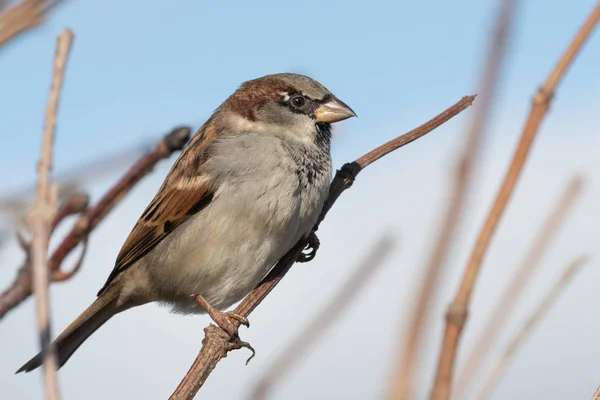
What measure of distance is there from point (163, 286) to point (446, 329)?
9.06 ft

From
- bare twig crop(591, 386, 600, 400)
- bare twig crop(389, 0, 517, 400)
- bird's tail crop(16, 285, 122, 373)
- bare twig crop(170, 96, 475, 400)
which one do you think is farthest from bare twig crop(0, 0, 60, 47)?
bird's tail crop(16, 285, 122, 373)

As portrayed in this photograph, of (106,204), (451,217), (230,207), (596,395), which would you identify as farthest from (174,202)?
(451,217)

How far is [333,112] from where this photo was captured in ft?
10.7

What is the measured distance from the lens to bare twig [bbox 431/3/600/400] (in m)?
0.65

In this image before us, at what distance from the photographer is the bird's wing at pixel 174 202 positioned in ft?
10.7

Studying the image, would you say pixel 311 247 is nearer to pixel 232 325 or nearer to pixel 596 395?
pixel 232 325

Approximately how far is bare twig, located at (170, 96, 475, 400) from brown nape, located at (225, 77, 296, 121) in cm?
55

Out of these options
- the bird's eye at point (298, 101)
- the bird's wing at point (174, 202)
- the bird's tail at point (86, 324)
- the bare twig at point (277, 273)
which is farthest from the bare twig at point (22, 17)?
the bird's tail at point (86, 324)

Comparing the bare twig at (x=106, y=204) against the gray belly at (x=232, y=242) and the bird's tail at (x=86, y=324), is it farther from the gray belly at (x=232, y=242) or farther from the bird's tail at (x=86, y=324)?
the bird's tail at (x=86, y=324)

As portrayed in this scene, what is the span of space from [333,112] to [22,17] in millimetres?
2391

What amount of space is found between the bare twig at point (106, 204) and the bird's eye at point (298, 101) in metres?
2.31

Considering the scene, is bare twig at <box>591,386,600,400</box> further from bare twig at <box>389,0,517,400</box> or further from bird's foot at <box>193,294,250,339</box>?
bird's foot at <box>193,294,250,339</box>

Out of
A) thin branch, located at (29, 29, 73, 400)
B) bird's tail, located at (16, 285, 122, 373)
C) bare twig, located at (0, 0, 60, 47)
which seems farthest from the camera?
Answer: bird's tail, located at (16, 285, 122, 373)

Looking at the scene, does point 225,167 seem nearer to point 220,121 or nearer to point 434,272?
point 220,121
